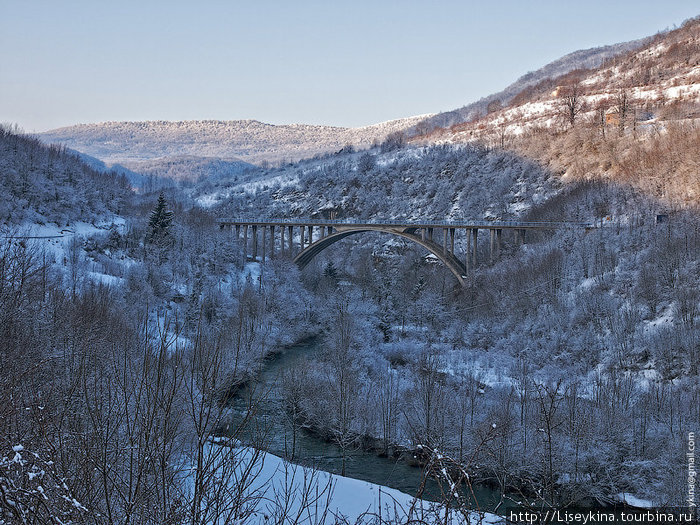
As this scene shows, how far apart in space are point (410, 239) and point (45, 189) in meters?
31.8

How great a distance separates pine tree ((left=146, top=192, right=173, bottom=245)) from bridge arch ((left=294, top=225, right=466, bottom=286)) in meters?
13.8

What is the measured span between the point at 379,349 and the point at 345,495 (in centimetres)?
1805

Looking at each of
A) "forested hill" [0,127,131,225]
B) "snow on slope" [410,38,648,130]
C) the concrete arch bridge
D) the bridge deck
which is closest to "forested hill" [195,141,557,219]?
the concrete arch bridge

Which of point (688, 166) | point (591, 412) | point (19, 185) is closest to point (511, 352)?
point (591, 412)

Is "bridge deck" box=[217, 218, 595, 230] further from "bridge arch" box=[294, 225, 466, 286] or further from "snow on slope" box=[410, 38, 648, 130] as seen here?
"snow on slope" box=[410, 38, 648, 130]

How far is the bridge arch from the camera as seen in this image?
1729 inches

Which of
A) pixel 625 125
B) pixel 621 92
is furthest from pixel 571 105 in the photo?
pixel 625 125

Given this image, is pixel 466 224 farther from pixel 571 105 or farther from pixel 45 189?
pixel 45 189

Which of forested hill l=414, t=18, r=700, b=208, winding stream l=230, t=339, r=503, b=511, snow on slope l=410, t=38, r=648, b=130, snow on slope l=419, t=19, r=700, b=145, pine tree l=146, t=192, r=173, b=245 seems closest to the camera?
winding stream l=230, t=339, r=503, b=511

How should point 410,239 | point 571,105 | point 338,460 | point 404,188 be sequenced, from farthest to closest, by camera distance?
point 404,188 < point 571,105 < point 410,239 < point 338,460

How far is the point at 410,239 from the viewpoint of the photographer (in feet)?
160

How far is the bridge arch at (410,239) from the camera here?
43.9 metres

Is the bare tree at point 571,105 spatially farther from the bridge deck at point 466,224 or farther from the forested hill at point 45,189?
the forested hill at point 45,189

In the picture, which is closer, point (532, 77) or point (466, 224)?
point (466, 224)
